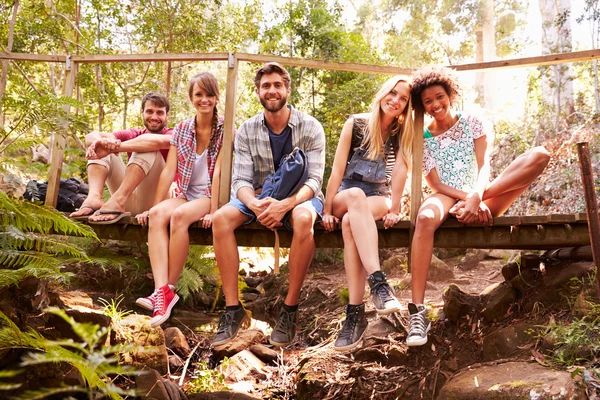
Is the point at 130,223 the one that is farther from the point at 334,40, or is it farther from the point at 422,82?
the point at 334,40

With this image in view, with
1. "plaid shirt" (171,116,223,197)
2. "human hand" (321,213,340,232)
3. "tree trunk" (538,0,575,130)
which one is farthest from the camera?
"tree trunk" (538,0,575,130)

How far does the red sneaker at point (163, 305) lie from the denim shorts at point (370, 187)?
139 cm

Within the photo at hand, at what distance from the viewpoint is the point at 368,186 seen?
4.04 meters

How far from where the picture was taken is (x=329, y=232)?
4.09m

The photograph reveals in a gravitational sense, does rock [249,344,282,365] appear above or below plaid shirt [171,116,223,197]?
below

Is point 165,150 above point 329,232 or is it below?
above

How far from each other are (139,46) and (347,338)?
374 inches

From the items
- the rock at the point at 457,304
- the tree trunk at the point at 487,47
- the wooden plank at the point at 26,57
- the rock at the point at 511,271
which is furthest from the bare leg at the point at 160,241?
the tree trunk at the point at 487,47

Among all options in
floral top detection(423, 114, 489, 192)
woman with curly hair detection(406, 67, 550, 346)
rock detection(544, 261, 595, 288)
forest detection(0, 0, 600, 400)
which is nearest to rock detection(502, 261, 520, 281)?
forest detection(0, 0, 600, 400)

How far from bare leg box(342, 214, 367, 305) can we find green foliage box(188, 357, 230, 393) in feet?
8.57

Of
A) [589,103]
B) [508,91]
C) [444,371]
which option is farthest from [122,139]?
[508,91]

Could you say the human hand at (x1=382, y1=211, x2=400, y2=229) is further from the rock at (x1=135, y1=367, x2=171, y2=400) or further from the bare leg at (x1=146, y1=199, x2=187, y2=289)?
the rock at (x1=135, y1=367, x2=171, y2=400)

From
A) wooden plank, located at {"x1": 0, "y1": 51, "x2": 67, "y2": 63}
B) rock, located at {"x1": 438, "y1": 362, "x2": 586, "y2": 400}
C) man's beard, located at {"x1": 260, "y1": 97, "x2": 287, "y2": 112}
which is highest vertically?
wooden plank, located at {"x1": 0, "y1": 51, "x2": 67, "y2": 63}

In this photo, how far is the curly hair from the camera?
3.88 meters
